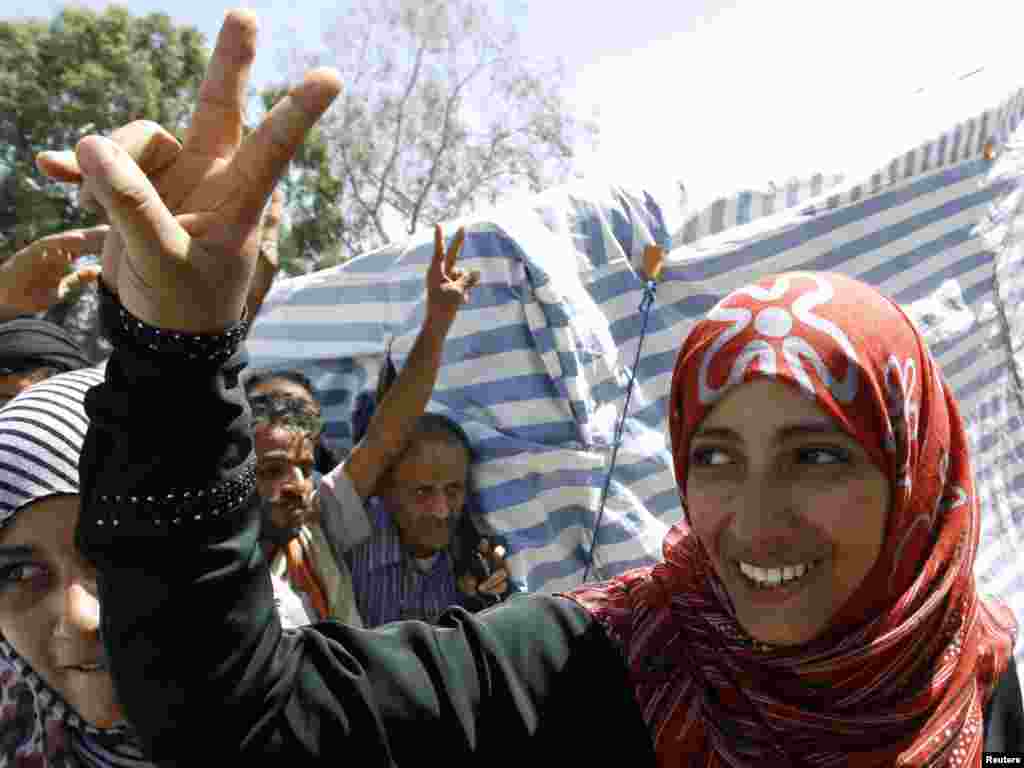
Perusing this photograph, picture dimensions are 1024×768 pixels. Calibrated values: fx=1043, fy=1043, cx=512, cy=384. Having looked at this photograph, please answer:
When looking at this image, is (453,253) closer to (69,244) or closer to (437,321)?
(437,321)

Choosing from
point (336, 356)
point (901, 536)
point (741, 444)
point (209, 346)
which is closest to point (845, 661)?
point (901, 536)

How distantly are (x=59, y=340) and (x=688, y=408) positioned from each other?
80.3 inches

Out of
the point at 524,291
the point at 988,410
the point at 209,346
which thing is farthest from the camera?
the point at 988,410

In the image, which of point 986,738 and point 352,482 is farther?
point 352,482

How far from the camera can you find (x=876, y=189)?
329 cm

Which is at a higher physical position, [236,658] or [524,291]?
[524,291]

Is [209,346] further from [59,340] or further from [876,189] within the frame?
[876,189]

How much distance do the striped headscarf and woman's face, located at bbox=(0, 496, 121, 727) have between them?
0.09 feet

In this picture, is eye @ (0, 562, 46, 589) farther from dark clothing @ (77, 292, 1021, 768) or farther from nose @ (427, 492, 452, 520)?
nose @ (427, 492, 452, 520)

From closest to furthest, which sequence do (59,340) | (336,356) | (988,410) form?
(59,340) → (336,356) → (988,410)

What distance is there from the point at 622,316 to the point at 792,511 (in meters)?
1.51

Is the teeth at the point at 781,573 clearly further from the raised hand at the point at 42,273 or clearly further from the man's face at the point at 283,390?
the raised hand at the point at 42,273

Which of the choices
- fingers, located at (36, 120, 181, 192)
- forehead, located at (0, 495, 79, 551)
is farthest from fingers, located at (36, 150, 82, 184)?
forehead, located at (0, 495, 79, 551)

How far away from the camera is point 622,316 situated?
287 centimetres
